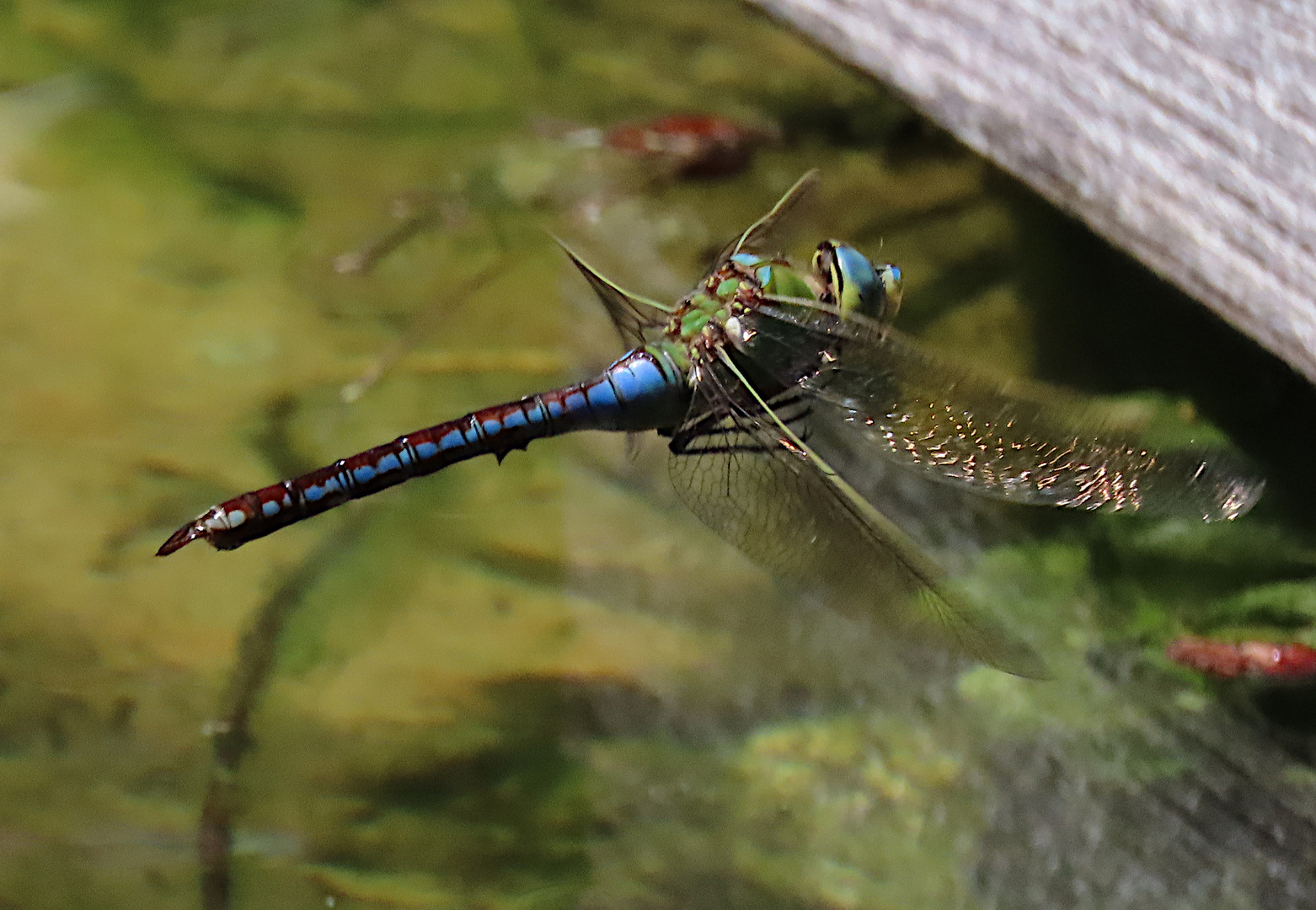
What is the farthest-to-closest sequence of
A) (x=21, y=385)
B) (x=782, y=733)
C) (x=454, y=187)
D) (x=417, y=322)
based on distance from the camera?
1. (x=454, y=187)
2. (x=417, y=322)
3. (x=21, y=385)
4. (x=782, y=733)

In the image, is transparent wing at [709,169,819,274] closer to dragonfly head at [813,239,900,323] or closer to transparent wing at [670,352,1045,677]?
dragonfly head at [813,239,900,323]

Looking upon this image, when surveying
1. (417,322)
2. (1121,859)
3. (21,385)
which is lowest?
(21,385)

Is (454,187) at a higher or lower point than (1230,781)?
lower

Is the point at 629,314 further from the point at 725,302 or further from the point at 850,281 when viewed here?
the point at 850,281

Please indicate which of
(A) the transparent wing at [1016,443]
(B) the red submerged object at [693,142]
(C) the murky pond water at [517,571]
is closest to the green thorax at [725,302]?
(A) the transparent wing at [1016,443]

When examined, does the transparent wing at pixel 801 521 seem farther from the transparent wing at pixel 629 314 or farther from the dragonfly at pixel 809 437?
the transparent wing at pixel 629 314

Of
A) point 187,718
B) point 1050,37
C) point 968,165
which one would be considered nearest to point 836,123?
point 968,165

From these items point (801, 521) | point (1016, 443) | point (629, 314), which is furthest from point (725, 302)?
point (1016, 443)

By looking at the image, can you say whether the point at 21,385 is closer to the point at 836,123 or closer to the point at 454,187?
the point at 454,187
